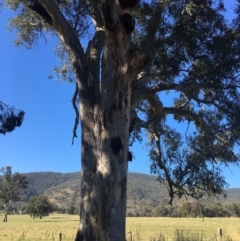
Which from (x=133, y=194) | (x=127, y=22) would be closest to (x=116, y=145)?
(x=127, y=22)

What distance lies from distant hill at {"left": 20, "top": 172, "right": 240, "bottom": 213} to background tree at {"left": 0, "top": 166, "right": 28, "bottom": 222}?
18.3 metres

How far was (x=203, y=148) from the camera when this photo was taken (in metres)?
10.8

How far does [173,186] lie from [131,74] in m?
5.21

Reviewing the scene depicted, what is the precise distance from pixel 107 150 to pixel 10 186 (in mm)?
59315

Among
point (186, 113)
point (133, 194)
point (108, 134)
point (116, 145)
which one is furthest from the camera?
point (133, 194)

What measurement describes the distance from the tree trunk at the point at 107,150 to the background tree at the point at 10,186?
58.4m

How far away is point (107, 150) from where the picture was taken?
6.48 m

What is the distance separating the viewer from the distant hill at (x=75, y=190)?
8501 cm

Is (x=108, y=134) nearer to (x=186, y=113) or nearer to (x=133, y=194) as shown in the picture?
(x=186, y=113)

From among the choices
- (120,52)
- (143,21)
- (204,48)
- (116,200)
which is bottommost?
(116,200)

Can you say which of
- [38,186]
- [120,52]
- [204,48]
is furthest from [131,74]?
[38,186]

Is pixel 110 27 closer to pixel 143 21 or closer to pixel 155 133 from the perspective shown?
pixel 143 21

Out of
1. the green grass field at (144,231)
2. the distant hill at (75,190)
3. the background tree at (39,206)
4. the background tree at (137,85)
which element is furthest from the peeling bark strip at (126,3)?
the distant hill at (75,190)

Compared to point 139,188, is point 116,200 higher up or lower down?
lower down
